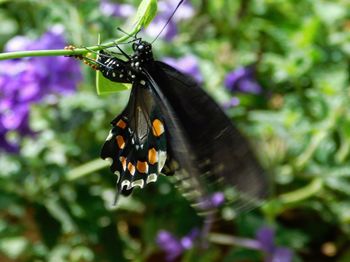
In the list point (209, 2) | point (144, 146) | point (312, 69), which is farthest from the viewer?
point (209, 2)

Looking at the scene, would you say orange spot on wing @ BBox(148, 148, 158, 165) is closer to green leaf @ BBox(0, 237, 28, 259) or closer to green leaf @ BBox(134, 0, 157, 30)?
green leaf @ BBox(134, 0, 157, 30)

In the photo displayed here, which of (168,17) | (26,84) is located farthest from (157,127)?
(168,17)

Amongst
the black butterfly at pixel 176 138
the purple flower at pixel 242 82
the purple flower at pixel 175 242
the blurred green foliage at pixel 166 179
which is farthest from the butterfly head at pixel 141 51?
the purple flower at pixel 242 82

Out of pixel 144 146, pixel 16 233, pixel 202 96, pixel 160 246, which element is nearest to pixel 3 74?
pixel 16 233

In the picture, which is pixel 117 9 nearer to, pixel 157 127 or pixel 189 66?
pixel 189 66

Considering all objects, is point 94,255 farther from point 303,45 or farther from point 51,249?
point 303,45
